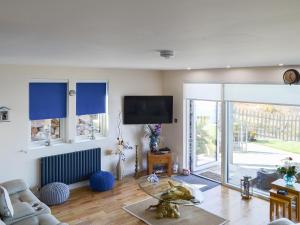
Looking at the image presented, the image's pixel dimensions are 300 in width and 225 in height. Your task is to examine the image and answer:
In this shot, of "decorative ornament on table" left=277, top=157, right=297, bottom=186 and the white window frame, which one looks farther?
the white window frame

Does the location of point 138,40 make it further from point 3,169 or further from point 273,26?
point 3,169

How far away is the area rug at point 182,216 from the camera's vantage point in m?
4.46

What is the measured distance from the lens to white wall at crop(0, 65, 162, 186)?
4.99m

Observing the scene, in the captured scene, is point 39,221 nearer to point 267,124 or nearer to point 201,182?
point 201,182

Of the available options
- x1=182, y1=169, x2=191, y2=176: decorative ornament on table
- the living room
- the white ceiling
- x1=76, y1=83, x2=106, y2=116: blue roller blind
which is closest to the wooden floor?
the living room

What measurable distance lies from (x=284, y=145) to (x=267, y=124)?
50 centimetres

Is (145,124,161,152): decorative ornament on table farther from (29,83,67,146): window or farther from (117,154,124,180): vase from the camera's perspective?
(29,83,67,146): window

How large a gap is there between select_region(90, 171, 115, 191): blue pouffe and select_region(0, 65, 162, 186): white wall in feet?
1.82

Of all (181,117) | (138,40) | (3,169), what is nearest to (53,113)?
(3,169)

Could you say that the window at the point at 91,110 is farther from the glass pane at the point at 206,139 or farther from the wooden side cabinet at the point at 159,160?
the glass pane at the point at 206,139

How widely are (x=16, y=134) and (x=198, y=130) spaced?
4.04m

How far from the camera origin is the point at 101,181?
573 cm

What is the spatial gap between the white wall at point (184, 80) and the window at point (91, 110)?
1.71 meters

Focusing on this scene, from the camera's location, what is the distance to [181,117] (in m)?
6.83
